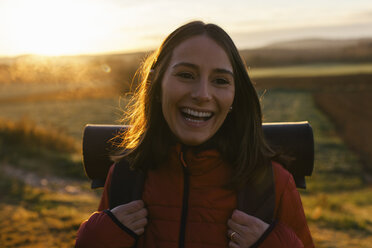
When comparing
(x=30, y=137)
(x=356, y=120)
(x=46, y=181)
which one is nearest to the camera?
(x=46, y=181)

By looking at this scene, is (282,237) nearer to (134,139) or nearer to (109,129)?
(134,139)

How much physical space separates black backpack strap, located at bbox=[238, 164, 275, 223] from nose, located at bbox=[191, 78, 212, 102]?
51 cm

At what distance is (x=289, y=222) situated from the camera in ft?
5.54

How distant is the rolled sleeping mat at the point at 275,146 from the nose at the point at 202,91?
0.56 meters

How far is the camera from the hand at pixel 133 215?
171cm

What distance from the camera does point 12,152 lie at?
7.38m

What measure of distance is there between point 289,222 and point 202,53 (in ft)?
3.21

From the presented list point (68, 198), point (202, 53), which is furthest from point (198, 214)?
point (68, 198)

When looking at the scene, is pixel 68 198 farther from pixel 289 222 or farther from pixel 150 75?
pixel 289 222

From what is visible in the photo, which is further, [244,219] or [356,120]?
[356,120]

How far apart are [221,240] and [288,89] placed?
39551 millimetres

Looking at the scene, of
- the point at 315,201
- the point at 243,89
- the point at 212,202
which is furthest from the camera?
the point at 315,201

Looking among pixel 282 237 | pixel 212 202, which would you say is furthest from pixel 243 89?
pixel 282 237

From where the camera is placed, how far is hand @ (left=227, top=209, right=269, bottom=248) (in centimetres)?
160
